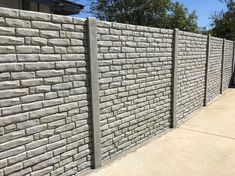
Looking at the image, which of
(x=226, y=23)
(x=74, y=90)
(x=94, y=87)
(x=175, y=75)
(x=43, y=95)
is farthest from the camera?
(x=226, y=23)

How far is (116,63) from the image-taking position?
14.6 ft

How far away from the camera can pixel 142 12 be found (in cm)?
2750

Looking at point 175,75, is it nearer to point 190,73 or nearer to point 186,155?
point 190,73

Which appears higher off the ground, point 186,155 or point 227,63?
point 227,63

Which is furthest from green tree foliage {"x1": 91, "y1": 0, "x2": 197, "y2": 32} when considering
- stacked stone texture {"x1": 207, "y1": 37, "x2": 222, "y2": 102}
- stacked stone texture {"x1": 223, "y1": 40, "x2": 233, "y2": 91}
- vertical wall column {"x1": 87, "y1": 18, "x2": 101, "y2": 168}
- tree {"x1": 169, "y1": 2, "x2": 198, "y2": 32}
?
vertical wall column {"x1": 87, "y1": 18, "x2": 101, "y2": 168}

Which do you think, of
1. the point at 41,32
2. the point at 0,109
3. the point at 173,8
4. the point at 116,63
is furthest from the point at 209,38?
the point at 173,8

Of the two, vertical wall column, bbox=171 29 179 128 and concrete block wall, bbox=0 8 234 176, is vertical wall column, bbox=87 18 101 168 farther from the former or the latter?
vertical wall column, bbox=171 29 179 128

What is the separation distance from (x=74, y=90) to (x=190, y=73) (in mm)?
4488

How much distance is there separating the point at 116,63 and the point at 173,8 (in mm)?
26820

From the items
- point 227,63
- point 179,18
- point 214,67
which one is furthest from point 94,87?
point 179,18

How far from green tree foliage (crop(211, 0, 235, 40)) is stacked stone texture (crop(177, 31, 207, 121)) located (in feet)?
41.9

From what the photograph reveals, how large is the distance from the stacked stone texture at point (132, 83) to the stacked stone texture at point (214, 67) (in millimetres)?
3639

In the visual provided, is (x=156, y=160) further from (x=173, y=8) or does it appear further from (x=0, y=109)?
(x=173, y=8)

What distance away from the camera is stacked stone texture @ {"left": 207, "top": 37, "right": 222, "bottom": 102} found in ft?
30.1
